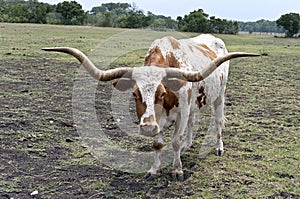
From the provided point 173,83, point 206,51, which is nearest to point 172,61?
point 173,83

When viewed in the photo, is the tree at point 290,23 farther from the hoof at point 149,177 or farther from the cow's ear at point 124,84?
the cow's ear at point 124,84

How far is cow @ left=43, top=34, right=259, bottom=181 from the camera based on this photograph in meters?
4.83

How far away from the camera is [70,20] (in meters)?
61.2

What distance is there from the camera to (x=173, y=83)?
504cm

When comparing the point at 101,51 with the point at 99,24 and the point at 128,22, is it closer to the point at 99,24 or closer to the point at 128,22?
the point at 128,22

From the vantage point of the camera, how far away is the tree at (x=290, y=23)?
52219 mm

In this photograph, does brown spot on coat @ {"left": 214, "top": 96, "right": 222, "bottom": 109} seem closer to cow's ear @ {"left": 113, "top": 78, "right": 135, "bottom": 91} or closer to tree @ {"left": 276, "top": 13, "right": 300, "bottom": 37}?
cow's ear @ {"left": 113, "top": 78, "right": 135, "bottom": 91}

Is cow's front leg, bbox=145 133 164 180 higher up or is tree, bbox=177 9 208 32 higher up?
tree, bbox=177 9 208 32

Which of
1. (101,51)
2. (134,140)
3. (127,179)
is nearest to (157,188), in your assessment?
(127,179)

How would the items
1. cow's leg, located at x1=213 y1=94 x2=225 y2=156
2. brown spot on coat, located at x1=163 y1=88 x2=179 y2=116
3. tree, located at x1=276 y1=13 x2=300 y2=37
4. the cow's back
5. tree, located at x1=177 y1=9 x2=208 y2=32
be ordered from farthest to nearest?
tree, located at x1=276 y1=13 x2=300 y2=37 < tree, located at x1=177 y1=9 x2=208 y2=32 < cow's leg, located at x1=213 y1=94 x2=225 y2=156 < the cow's back < brown spot on coat, located at x1=163 y1=88 x2=179 y2=116

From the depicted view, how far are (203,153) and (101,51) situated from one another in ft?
51.1

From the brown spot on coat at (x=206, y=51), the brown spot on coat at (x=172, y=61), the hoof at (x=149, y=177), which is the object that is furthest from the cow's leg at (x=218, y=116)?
the brown spot on coat at (x=172, y=61)

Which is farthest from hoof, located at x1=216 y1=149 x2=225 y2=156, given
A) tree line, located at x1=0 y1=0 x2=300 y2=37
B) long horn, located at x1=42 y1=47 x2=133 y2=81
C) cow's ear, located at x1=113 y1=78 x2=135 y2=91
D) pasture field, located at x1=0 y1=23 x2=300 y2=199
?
tree line, located at x1=0 y1=0 x2=300 y2=37

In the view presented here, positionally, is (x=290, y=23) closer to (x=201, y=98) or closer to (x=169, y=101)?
(x=201, y=98)
